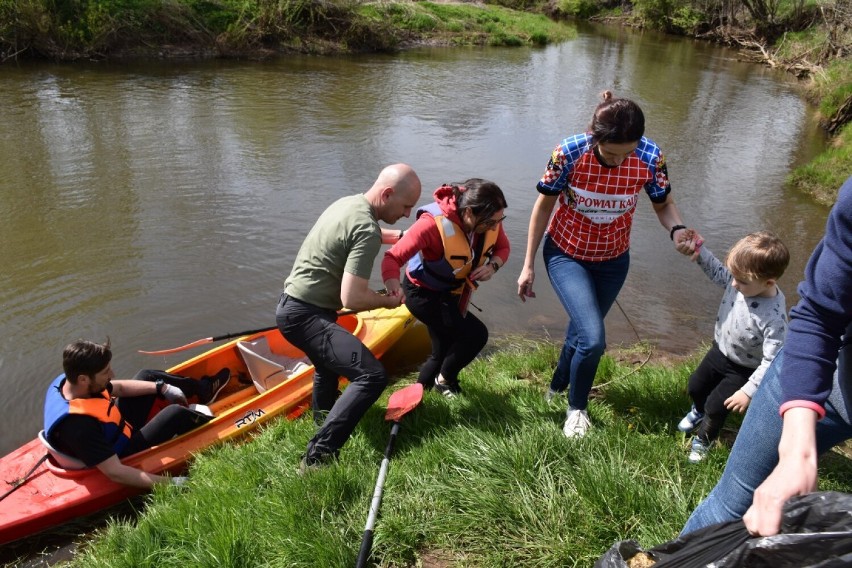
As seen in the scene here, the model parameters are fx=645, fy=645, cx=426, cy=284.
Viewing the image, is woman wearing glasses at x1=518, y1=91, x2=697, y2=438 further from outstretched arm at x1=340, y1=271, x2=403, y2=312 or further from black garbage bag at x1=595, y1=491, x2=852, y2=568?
black garbage bag at x1=595, y1=491, x2=852, y2=568

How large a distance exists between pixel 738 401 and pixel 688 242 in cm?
87

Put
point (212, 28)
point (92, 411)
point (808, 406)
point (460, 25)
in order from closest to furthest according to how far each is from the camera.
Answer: point (808, 406)
point (92, 411)
point (212, 28)
point (460, 25)

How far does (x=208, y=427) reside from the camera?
15.0 ft

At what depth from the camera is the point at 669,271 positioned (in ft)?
26.3

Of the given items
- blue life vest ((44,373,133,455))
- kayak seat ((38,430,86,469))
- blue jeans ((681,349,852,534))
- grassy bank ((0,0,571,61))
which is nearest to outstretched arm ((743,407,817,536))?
blue jeans ((681,349,852,534))

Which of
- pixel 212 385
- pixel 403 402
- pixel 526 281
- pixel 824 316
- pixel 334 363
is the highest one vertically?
pixel 824 316

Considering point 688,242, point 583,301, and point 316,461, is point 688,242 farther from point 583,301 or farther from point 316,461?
point 316,461

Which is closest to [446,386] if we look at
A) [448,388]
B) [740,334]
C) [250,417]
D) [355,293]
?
[448,388]

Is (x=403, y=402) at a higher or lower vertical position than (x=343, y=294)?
lower

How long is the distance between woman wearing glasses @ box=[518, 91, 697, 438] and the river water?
2919 mm

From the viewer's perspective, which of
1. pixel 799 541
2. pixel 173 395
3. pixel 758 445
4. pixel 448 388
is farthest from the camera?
pixel 173 395

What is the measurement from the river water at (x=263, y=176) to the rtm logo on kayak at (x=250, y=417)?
1.72 metres

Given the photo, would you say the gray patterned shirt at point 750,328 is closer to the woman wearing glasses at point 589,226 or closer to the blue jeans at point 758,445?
the woman wearing glasses at point 589,226

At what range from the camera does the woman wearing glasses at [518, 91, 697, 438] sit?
3447 mm
